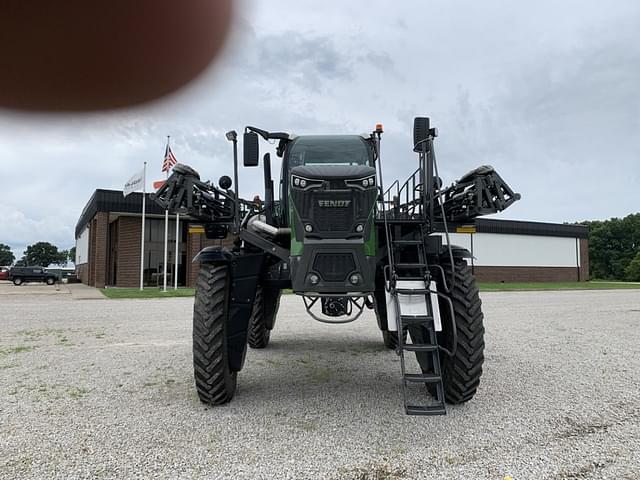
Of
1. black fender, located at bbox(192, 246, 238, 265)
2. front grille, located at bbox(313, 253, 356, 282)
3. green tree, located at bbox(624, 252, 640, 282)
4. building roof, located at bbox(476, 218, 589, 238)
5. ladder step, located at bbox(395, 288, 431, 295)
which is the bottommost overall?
green tree, located at bbox(624, 252, 640, 282)

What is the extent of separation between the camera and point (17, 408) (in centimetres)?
417

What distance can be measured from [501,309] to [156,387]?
12165mm

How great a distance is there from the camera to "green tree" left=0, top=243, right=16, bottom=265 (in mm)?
116875

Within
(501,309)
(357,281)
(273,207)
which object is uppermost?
(273,207)

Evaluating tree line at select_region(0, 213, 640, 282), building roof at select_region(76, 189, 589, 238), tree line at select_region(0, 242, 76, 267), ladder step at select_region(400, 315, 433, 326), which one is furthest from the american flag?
tree line at select_region(0, 242, 76, 267)

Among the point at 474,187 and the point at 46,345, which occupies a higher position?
the point at 474,187

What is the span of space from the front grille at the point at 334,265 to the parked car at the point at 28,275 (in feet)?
115

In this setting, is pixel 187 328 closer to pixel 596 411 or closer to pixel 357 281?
pixel 357 281

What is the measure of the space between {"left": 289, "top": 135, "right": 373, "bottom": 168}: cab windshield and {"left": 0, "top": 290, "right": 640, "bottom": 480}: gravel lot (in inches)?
96.0

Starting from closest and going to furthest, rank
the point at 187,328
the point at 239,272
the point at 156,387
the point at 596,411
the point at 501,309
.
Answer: the point at 596,411
the point at 239,272
the point at 156,387
the point at 187,328
the point at 501,309

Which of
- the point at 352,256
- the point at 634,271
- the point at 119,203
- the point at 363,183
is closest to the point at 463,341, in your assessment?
the point at 352,256

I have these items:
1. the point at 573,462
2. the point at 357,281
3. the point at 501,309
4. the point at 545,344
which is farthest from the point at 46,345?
the point at 501,309

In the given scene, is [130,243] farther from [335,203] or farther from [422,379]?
[422,379]

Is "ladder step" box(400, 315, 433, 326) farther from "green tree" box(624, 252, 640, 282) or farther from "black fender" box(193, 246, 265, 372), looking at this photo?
"green tree" box(624, 252, 640, 282)
